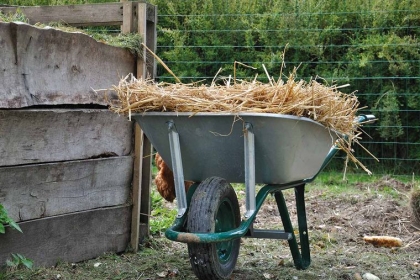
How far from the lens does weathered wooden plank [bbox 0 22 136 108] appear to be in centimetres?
359

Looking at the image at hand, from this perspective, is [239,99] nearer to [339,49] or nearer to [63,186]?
[63,186]

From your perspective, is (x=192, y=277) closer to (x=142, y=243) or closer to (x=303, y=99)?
(x=142, y=243)

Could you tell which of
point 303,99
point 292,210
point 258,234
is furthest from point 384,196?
point 303,99

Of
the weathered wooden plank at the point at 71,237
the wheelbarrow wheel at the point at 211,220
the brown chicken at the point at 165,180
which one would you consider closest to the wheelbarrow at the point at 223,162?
the wheelbarrow wheel at the point at 211,220

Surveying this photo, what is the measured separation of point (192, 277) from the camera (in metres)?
3.95

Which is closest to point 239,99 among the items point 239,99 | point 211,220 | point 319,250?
point 239,99

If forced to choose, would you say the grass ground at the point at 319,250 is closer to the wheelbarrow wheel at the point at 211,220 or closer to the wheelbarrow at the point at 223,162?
the wheelbarrow wheel at the point at 211,220

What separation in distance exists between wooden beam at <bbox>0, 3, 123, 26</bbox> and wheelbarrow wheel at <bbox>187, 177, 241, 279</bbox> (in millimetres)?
1683

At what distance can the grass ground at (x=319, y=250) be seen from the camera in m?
4.03

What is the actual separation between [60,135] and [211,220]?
4.06ft

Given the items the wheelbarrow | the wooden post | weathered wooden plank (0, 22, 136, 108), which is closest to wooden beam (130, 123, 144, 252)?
the wooden post

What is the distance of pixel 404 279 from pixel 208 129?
1.64m

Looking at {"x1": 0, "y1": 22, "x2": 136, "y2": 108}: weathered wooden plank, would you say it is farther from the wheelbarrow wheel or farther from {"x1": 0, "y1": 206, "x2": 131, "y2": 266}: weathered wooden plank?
the wheelbarrow wheel

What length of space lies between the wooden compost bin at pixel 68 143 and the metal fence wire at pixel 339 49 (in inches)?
120
